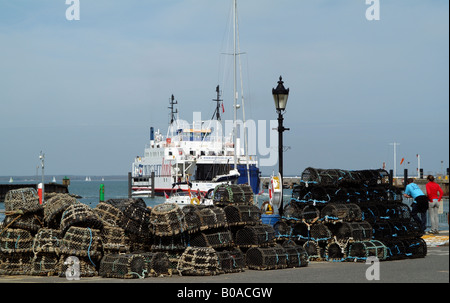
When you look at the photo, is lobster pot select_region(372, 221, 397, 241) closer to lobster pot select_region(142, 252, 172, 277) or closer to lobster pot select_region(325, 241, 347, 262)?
lobster pot select_region(325, 241, 347, 262)

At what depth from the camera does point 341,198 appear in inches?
607

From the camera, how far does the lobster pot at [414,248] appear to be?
48.0ft

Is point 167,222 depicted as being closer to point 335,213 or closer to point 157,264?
point 157,264

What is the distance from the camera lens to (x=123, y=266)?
11914mm

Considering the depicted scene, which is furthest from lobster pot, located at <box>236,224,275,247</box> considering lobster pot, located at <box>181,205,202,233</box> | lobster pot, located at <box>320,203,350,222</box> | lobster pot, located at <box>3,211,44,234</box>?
lobster pot, located at <box>3,211,44,234</box>

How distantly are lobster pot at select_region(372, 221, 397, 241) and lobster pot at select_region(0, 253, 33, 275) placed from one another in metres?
7.69

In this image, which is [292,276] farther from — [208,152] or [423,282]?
[208,152]

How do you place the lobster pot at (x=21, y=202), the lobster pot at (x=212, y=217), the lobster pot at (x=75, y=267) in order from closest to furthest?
the lobster pot at (x=75, y=267)
the lobster pot at (x=212, y=217)
the lobster pot at (x=21, y=202)

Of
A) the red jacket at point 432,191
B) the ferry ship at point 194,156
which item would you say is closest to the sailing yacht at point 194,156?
the ferry ship at point 194,156

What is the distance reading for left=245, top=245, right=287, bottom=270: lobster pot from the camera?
516 inches

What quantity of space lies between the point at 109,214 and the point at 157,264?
Result: 5.86 ft

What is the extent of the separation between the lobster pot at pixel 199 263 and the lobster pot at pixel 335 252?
3.29 meters

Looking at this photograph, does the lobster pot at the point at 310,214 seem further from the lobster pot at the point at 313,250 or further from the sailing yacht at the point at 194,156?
the sailing yacht at the point at 194,156
